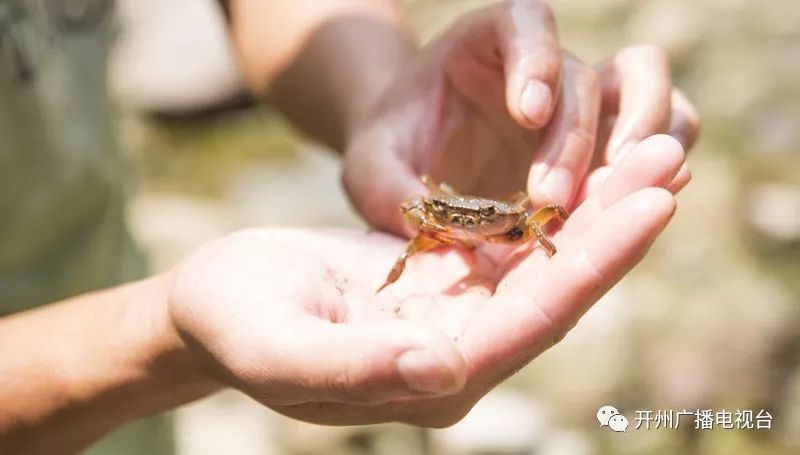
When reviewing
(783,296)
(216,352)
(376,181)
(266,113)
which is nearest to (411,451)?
(783,296)

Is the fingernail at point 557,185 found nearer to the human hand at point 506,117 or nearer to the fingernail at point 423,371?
the human hand at point 506,117

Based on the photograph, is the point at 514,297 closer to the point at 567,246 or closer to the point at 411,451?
the point at 567,246

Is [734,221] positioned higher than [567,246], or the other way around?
[567,246]

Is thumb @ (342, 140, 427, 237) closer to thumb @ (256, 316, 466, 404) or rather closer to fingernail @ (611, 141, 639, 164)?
fingernail @ (611, 141, 639, 164)

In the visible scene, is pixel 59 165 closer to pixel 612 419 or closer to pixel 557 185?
pixel 557 185

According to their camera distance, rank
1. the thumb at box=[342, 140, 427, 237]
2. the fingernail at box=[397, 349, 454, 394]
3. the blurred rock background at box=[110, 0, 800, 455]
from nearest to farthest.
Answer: the fingernail at box=[397, 349, 454, 394]
the thumb at box=[342, 140, 427, 237]
the blurred rock background at box=[110, 0, 800, 455]

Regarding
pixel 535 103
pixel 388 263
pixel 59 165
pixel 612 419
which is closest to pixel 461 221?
pixel 388 263

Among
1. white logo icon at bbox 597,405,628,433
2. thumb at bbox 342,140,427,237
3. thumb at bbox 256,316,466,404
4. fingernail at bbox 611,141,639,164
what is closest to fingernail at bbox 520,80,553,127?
fingernail at bbox 611,141,639,164
